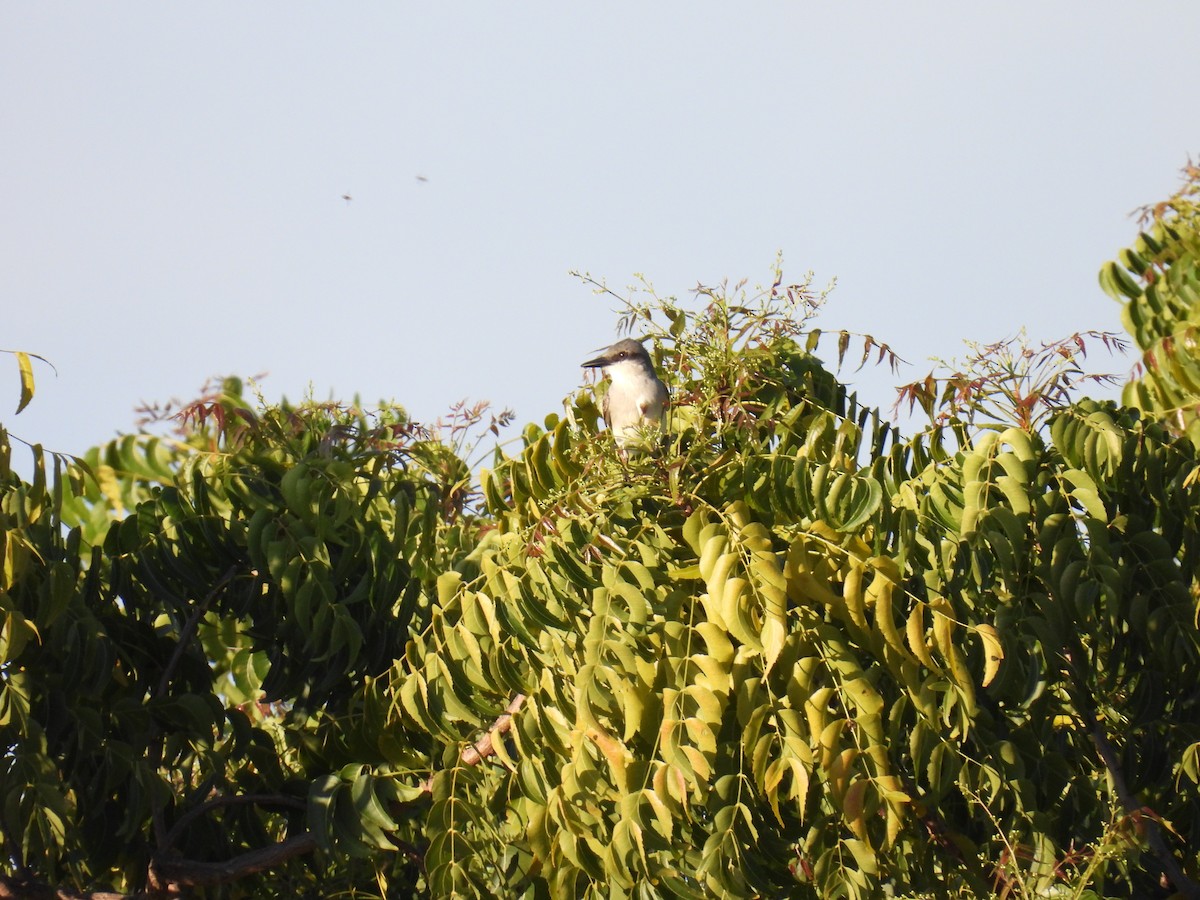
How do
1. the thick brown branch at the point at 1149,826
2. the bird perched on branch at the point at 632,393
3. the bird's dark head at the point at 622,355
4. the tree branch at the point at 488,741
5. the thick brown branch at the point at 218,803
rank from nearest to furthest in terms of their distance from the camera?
the tree branch at the point at 488,741
the thick brown branch at the point at 1149,826
the thick brown branch at the point at 218,803
the bird perched on branch at the point at 632,393
the bird's dark head at the point at 622,355

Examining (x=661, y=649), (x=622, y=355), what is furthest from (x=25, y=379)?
(x=622, y=355)

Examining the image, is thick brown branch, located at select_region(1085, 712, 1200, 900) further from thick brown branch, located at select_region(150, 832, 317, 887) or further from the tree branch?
thick brown branch, located at select_region(150, 832, 317, 887)

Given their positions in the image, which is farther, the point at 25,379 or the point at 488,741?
the point at 488,741

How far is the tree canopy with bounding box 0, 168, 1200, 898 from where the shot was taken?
164 inches

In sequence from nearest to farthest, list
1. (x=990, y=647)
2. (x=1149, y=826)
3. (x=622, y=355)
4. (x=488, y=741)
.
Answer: (x=990, y=647)
(x=488, y=741)
(x=1149, y=826)
(x=622, y=355)

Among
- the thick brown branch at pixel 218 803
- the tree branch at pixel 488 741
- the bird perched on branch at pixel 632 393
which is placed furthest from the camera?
the bird perched on branch at pixel 632 393

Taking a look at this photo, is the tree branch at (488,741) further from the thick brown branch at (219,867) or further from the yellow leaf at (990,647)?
the yellow leaf at (990,647)

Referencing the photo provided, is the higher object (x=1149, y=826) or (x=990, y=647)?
(x=990, y=647)

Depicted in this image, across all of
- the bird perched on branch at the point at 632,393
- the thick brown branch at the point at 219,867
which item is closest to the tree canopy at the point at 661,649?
the thick brown branch at the point at 219,867

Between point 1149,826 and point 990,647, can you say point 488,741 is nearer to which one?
point 990,647

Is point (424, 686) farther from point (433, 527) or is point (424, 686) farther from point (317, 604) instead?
point (433, 527)

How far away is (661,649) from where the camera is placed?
430 cm

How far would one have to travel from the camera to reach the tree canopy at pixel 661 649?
416 cm

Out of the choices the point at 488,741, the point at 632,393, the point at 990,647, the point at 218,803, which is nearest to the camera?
the point at 990,647
